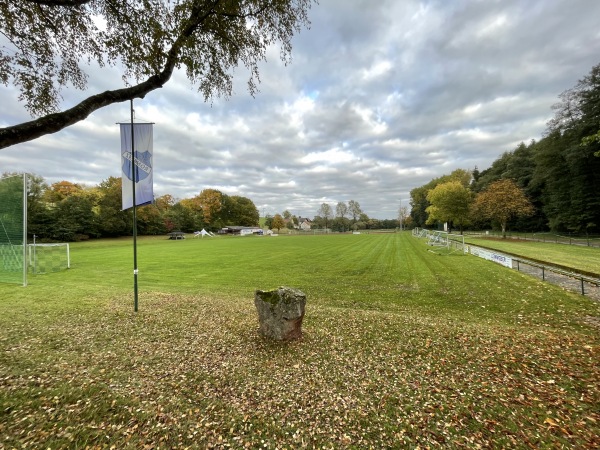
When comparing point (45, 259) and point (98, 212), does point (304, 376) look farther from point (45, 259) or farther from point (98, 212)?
point (98, 212)

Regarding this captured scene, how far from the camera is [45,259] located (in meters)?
18.5

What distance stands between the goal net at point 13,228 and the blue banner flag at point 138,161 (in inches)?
258

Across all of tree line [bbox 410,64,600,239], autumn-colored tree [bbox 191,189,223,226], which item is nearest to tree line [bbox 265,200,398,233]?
autumn-colored tree [bbox 191,189,223,226]

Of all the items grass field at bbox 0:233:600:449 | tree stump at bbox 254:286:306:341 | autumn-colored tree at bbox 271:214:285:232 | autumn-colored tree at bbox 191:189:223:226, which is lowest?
grass field at bbox 0:233:600:449

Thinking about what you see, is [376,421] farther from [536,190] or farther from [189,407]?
[536,190]

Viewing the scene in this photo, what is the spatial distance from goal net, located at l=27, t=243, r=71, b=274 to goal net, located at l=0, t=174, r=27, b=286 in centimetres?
193

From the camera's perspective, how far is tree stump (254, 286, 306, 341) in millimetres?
5305

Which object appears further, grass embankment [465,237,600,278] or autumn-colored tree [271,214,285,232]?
autumn-colored tree [271,214,285,232]

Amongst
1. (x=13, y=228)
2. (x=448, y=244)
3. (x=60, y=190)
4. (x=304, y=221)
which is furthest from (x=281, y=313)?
(x=304, y=221)

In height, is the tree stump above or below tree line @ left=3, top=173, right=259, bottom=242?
below

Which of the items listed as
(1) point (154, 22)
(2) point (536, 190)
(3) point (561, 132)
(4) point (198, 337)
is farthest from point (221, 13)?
(2) point (536, 190)

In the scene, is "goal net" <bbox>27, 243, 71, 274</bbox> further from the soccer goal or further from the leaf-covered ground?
the soccer goal

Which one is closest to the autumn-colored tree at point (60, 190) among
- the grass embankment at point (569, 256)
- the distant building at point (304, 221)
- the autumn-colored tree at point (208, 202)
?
the autumn-colored tree at point (208, 202)

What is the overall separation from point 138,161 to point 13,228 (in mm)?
9667
